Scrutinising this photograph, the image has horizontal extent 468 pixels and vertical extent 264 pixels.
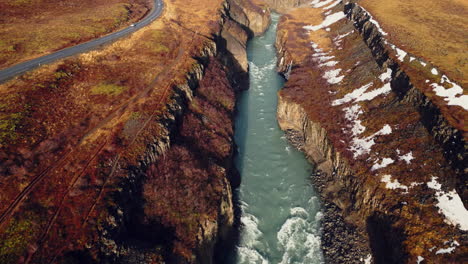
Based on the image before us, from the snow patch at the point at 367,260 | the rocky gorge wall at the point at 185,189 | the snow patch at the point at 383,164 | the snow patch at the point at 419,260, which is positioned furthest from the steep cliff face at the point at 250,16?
the snow patch at the point at 419,260

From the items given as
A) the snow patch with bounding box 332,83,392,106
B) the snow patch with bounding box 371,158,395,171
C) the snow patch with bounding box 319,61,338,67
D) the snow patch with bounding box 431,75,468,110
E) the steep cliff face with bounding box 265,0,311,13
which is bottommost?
the snow patch with bounding box 371,158,395,171

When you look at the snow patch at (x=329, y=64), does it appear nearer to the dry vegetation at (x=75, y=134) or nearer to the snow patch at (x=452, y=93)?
the snow patch at (x=452, y=93)

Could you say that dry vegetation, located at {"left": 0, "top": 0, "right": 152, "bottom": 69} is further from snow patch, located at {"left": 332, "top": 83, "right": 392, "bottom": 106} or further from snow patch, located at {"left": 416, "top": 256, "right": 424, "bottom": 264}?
snow patch, located at {"left": 416, "top": 256, "right": 424, "bottom": 264}

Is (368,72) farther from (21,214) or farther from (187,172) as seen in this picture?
(21,214)

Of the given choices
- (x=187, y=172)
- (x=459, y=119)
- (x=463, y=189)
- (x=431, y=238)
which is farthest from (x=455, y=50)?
(x=187, y=172)

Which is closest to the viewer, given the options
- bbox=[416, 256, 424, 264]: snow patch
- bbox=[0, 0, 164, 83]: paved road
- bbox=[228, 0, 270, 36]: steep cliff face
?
bbox=[416, 256, 424, 264]: snow patch

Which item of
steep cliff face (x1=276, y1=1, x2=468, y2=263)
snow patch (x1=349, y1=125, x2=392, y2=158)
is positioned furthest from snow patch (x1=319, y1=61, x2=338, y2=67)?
snow patch (x1=349, y1=125, x2=392, y2=158)
